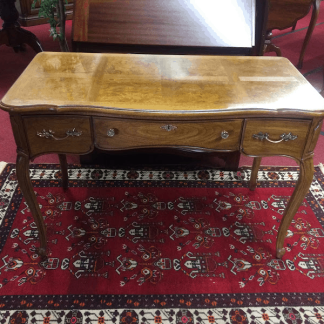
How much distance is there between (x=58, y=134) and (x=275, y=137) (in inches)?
34.5

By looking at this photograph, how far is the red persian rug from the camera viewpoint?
1515 millimetres

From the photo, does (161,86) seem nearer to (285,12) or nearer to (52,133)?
(52,133)

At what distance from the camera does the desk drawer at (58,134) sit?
1350 millimetres

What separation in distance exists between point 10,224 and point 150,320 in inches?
37.1

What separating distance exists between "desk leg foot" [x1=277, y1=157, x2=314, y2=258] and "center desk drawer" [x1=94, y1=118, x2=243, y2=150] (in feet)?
1.05

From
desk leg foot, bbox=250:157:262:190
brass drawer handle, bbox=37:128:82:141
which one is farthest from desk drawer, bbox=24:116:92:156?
desk leg foot, bbox=250:157:262:190

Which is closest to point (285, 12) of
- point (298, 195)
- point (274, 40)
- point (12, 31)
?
point (274, 40)

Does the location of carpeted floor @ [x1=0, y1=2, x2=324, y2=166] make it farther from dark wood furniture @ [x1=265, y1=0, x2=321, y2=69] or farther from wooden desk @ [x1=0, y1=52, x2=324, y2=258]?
wooden desk @ [x1=0, y1=52, x2=324, y2=258]

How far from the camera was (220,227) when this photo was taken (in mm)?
1918

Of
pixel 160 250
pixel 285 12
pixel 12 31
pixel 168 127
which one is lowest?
pixel 160 250

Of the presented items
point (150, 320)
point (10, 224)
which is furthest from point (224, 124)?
point (10, 224)

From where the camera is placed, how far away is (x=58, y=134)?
139 cm

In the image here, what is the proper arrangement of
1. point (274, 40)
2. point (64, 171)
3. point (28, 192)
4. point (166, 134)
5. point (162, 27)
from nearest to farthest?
point (166, 134)
point (28, 192)
point (64, 171)
point (162, 27)
point (274, 40)

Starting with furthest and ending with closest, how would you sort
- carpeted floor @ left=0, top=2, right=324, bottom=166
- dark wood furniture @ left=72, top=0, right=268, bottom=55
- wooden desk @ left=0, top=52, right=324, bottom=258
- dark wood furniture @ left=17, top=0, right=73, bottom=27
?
dark wood furniture @ left=17, top=0, right=73, bottom=27 < carpeted floor @ left=0, top=2, right=324, bottom=166 < dark wood furniture @ left=72, top=0, right=268, bottom=55 < wooden desk @ left=0, top=52, right=324, bottom=258
